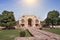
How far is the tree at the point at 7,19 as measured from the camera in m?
35.6

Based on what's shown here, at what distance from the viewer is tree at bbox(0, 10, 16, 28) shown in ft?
117

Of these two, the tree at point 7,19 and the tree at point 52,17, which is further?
the tree at point 52,17

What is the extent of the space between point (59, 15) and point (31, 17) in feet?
27.4

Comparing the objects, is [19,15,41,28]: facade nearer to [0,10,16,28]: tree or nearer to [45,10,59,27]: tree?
[45,10,59,27]: tree

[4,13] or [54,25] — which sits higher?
[4,13]

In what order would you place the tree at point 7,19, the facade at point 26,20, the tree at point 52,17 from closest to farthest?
the tree at point 7,19, the tree at point 52,17, the facade at point 26,20

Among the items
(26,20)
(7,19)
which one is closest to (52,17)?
(26,20)

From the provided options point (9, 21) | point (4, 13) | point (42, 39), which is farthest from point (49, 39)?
point (4, 13)

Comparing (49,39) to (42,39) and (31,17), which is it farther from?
(31,17)

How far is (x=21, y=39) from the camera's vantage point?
229 inches

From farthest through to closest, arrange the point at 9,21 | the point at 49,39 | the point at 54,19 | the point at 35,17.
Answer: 1. the point at 35,17
2. the point at 54,19
3. the point at 9,21
4. the point at 49,39

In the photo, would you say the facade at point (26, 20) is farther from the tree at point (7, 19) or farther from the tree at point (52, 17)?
the tree at point (7, 19)

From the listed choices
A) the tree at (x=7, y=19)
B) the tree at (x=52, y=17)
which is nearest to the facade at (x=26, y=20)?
the tree at (x=52, y=17)

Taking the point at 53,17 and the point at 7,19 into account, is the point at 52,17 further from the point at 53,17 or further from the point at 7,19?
the point at 7,19
